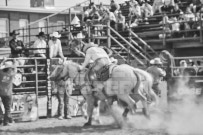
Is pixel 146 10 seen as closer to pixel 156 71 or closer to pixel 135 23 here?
pixel 135 23

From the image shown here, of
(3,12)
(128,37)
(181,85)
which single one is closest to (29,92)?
(181,85)

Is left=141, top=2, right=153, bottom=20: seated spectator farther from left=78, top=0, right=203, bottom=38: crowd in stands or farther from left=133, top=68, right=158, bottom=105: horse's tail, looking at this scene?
left=133, top=68, right=158, bottom=105: horse's tail

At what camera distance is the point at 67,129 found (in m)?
12.4

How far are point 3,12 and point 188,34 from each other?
1658cm

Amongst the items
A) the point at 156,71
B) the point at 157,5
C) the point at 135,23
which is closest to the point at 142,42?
the point at 135,23

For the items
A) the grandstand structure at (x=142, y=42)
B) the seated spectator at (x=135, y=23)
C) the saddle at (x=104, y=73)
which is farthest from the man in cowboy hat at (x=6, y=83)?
the seated spectator at (x=135, y=23)

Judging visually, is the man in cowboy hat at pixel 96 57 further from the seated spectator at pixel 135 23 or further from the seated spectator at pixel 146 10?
the seated spectator at pixel 146 10

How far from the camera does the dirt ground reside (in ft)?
37.8

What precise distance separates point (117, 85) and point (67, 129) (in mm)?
1756

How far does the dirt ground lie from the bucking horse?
53cm

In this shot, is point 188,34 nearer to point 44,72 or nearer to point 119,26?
point 119,26

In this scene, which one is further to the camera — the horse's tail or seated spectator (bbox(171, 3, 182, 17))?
seated spectator (bbox(171, 3, 182, 17))

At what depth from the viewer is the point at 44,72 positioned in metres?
15.7

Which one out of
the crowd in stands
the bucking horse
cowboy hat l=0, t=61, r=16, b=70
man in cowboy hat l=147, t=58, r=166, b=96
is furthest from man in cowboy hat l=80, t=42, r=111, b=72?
the crowd in stands
